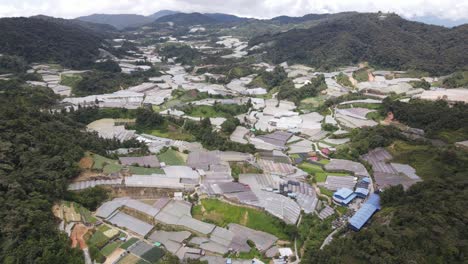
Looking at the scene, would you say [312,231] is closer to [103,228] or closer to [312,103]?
[103,228]

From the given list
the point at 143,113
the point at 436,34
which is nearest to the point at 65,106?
the point at 143,113

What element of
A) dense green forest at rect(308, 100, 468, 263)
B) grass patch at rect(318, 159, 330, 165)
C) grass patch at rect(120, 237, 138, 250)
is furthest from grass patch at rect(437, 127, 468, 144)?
grass patch at rect(120, 237, 138, 250)

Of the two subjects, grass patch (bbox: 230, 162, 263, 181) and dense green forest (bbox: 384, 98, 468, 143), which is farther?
dense green forest (bbox: 384, 98, 468, 143)

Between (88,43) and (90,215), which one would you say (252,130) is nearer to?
(90,215)

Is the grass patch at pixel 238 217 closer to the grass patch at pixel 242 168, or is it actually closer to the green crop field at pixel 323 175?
the grass patch at pixel 242 168

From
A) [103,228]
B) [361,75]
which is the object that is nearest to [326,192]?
[103,228]

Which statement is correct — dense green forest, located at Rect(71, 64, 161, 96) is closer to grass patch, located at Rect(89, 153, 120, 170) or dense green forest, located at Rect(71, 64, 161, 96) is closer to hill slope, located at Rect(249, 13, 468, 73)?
grass patch, located at Rect(89, 153, 120, 170)

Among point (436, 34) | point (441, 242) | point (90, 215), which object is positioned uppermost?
point (436, 34)
